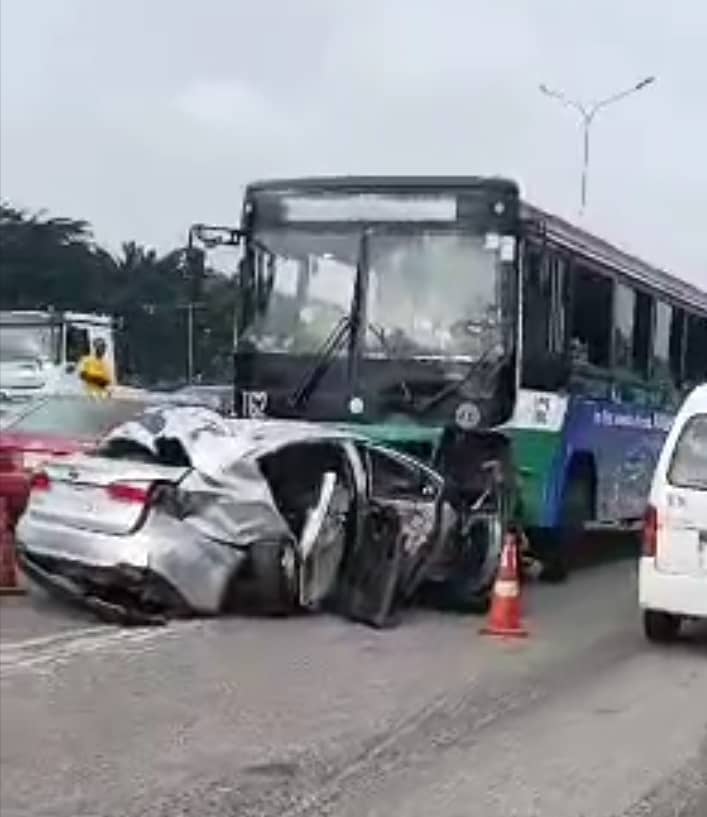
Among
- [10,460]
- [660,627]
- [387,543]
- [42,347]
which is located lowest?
[660,627]

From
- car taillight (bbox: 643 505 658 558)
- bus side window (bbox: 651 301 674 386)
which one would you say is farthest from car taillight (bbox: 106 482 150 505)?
bus side window (bbox: 651 301 674 386)

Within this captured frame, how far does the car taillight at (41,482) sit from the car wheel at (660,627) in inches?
165

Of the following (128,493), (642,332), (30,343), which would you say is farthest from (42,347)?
(128,493)

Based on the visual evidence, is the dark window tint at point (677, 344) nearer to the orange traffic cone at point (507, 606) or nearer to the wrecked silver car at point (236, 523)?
the wrecked silver car at point (236, 523)

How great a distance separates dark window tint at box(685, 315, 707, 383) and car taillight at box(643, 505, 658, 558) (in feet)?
29.9

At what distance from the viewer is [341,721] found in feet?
28.4

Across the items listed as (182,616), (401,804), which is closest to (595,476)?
(182,616)

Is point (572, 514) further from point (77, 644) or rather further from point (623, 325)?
point (77, 644)

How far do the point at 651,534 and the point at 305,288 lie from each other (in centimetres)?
442

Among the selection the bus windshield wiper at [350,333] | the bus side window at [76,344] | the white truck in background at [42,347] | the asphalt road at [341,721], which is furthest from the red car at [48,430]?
the bus side window at [76,344]

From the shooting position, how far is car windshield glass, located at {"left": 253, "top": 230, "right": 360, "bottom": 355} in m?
14.6

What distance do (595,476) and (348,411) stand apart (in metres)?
3.17

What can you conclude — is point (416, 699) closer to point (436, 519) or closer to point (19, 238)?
point (436, 519)

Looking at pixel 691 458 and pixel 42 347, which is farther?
pixel 42 347
